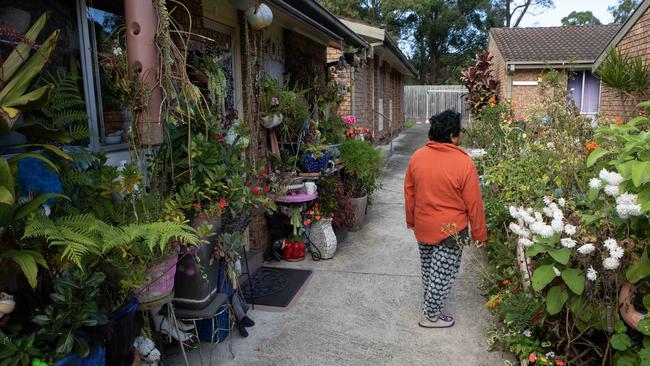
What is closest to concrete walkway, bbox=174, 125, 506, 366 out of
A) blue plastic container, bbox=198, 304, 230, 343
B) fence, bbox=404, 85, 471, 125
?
blue plastic container, bbox=198, 304, 230, 343

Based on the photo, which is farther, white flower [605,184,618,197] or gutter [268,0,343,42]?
gutter [268,0,343,42]

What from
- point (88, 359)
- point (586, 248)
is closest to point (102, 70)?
point (88, 359)

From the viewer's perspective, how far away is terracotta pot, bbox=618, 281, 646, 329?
7.63 ft

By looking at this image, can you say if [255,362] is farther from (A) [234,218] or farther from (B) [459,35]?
(B) [459,35]

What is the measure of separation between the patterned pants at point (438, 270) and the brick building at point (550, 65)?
12.7 meters

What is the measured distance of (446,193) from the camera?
11.9 ft

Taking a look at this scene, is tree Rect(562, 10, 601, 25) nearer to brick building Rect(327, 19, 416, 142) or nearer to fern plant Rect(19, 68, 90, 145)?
brick building Rect(327, 19, 416, 142)

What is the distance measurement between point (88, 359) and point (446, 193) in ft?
8.41

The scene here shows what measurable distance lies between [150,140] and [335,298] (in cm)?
248

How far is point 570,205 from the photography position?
10.0 feet

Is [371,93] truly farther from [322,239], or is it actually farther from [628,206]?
[628,206]

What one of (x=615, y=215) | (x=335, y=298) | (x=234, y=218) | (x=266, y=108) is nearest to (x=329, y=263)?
(x=335, y=298)

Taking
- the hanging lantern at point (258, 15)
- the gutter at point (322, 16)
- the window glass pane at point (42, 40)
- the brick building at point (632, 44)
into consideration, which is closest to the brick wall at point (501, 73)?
the brick building at point (632, 44)

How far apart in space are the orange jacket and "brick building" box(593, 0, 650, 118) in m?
5.06
